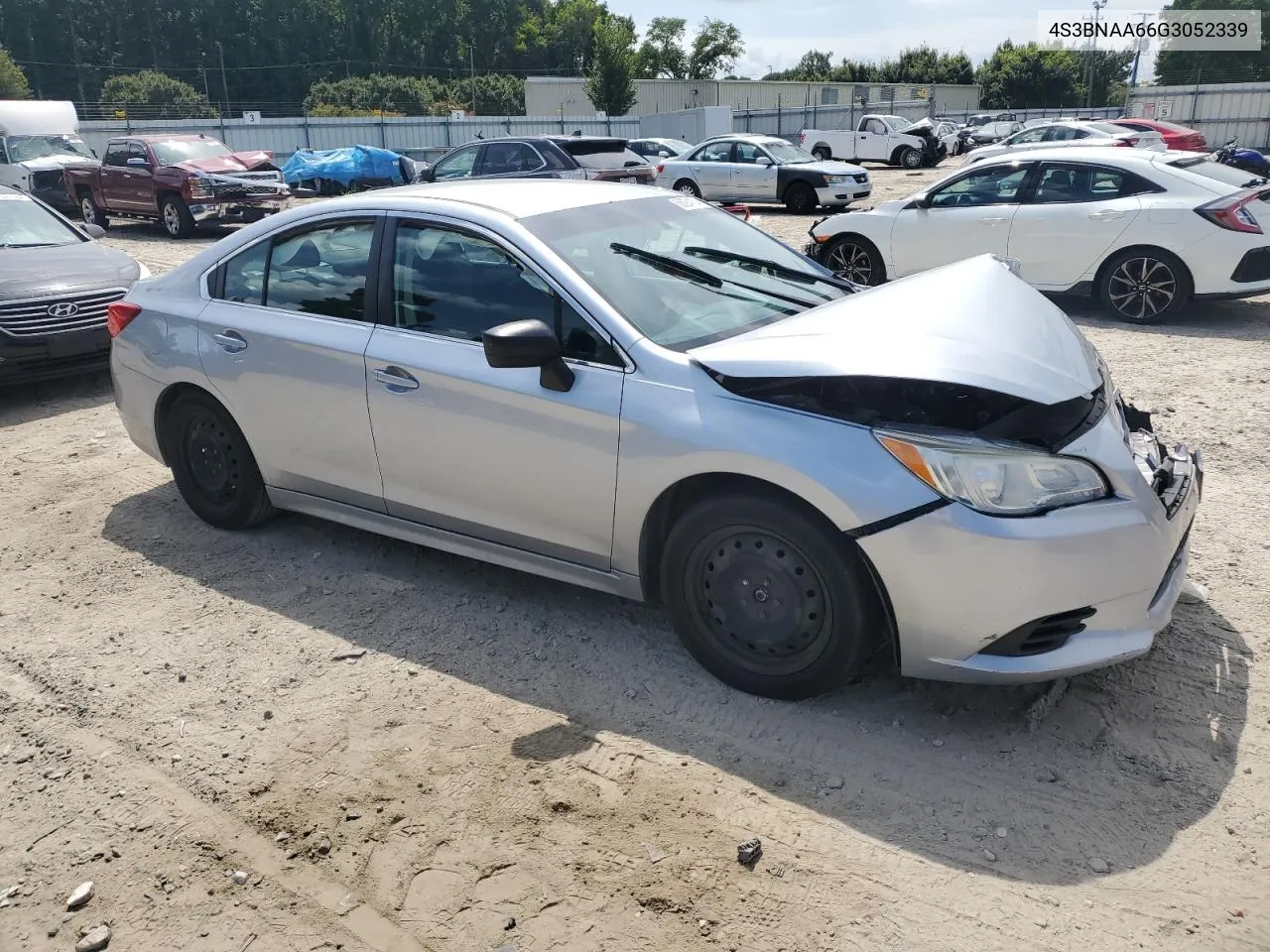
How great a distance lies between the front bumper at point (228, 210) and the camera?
18.0 metres

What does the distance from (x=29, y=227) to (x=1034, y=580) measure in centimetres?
921

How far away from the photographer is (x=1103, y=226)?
9375 millimetres

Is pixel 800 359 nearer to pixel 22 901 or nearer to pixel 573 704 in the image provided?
pixel 573 704

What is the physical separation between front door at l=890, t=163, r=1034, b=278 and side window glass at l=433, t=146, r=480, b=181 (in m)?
8.99

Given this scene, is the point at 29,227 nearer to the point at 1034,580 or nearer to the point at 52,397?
the point at 52,397

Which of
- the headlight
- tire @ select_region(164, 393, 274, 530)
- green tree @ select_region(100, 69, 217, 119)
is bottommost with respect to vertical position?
tire @ select_region(164, 393, 274, 530)

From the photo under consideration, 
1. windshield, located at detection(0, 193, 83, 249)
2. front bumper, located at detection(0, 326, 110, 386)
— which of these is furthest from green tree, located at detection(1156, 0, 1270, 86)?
front bumper, located at detection(0, 326, 110, 386)

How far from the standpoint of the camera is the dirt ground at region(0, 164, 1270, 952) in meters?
2.66

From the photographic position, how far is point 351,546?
16.6 feet

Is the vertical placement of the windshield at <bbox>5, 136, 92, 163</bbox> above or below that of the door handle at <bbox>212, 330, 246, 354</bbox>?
above

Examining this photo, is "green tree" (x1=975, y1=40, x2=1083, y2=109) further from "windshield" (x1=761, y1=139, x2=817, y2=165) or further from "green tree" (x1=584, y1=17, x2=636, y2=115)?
"windshield" (x1=761, y1=139, x2=817, y2=165)

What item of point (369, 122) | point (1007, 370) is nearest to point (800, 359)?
point (1007, 370)

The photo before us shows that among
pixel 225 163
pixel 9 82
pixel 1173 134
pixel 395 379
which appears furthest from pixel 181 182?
pixel 9 82

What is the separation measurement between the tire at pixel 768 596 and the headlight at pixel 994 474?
13.9 inches
